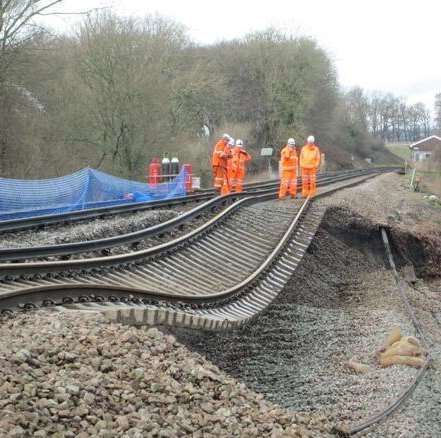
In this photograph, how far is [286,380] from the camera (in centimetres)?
790

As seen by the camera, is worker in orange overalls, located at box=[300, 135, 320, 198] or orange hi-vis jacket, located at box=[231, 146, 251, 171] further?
orange hi-vis jacket, located at box=[231, 146, 251, 171]

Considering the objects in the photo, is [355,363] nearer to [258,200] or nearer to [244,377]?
[244,377]

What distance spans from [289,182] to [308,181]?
0.56 m

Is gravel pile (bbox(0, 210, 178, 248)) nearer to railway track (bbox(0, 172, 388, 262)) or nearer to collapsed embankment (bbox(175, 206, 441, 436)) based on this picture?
railway track (bbox(0, 172, 388, 262))

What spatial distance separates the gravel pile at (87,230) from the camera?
10.7m

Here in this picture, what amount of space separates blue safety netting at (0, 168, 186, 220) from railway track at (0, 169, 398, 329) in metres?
3.85

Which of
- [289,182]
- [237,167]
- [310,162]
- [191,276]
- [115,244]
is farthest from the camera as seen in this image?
[237,167]

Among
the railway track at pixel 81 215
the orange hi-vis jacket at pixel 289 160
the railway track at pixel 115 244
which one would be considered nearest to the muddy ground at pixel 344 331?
the orange hi-vis jacket at pixel 289 160

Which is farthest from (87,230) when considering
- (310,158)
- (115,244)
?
(310,158)

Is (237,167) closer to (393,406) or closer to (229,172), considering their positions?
(229,172)

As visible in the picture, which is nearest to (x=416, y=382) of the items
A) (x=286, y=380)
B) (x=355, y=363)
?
(x=355, y=363)

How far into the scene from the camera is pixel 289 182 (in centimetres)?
1878

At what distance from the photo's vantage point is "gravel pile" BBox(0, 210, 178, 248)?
1067 centimetres

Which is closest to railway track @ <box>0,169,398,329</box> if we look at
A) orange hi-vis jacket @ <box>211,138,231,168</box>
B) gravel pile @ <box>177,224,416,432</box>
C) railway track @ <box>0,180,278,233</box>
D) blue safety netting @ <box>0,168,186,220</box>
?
gravel pile @ <box>177,224,416,432</box>
